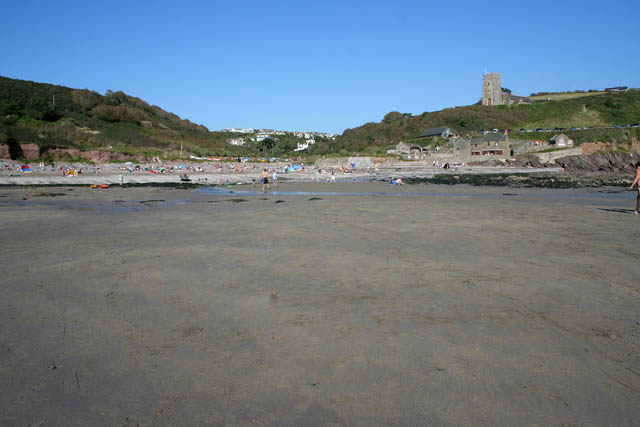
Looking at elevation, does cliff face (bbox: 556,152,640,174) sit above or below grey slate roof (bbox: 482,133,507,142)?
below

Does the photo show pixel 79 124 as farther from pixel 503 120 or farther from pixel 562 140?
pixel 503 120

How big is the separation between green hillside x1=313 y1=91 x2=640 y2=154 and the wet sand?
294 feet

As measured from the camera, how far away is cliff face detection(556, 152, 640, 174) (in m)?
45.7

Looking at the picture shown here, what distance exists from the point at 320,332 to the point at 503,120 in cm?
12036

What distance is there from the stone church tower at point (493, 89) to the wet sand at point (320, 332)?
473ft

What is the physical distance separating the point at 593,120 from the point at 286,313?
12287 cm

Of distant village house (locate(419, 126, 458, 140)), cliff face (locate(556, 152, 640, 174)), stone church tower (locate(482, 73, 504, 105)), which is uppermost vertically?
stone church tower (locate(482, 73, 504, 105))

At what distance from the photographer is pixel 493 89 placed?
447 ft

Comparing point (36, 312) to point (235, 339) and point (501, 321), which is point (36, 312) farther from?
point (501, 321)

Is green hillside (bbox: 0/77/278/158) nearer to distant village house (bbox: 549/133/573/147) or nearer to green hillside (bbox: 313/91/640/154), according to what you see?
green hillside (bbox: 313/91/640/154)

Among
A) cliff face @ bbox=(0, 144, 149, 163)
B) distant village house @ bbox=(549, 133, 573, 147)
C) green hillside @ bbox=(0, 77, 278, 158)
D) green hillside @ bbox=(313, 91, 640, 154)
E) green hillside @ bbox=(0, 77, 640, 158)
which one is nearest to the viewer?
cliff face @ bbox=(0, 144, 149, 163)

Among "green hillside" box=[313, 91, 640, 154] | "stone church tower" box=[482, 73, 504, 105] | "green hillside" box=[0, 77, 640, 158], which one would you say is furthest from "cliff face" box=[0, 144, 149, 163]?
"stone church tower" box=[482, 73, 504, 105]

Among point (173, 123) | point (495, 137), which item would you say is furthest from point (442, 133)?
point (173, 123)

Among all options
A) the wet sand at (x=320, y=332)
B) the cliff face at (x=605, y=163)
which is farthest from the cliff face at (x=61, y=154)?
the cliff face at (x=605, y=163)
